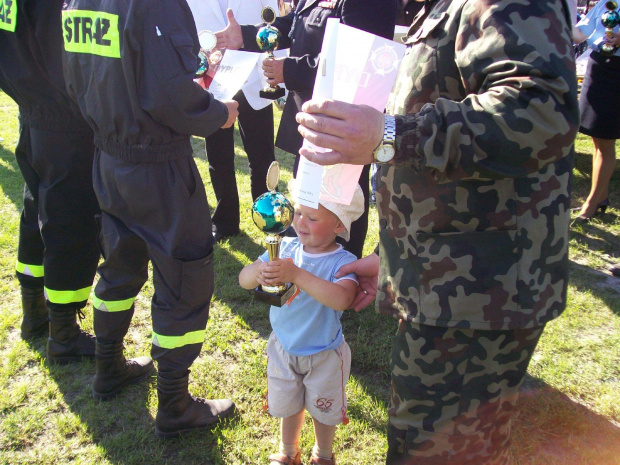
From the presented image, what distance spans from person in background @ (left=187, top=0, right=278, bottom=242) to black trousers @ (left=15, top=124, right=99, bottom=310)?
161cm

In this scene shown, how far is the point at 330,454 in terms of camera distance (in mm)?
2391

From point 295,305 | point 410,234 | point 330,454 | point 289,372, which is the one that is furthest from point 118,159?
point 330,454

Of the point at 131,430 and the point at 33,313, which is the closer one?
the point at 131,430

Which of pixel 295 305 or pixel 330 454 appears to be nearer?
pixel 295 305

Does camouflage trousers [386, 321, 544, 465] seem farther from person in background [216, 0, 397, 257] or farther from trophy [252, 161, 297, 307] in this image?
person in background [216, 0, 397, 257]

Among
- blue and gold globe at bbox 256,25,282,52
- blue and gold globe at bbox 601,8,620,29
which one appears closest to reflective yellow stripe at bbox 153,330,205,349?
blue and gold globe at bbox 256,25,282,52

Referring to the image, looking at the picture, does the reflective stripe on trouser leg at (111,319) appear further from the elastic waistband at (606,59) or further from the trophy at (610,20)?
the elastic waistband at (606,59)

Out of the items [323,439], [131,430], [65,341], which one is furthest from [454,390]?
[65,341]

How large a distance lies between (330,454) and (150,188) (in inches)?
57.6

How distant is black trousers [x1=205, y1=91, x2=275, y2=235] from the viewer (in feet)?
14.1

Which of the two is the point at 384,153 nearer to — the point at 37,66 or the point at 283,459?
the point at 283,459

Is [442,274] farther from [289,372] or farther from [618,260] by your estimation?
[618,260]

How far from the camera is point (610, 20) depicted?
4.46m

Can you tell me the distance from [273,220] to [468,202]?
2.34 ft
